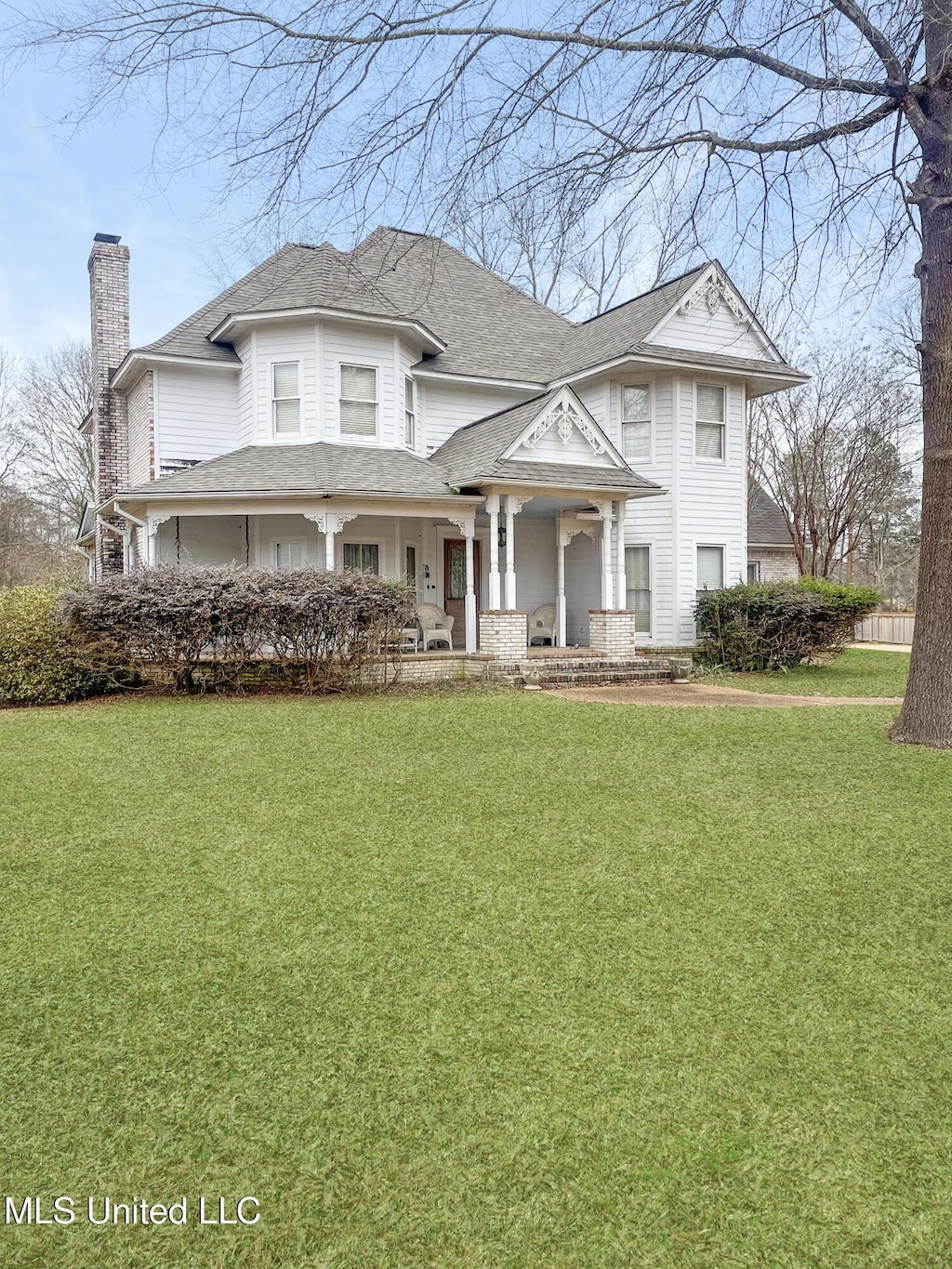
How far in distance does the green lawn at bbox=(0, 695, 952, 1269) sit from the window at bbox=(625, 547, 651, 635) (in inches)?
454

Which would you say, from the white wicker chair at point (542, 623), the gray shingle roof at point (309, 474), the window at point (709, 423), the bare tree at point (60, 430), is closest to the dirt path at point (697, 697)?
the white wicker chair at point (542, 623)

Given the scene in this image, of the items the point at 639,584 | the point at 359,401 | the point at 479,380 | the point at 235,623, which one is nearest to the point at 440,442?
the point at 479,380

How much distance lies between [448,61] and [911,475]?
30.6 metres

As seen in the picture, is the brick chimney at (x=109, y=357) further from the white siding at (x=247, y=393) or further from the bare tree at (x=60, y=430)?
the bare tree at (x=60, y=430)

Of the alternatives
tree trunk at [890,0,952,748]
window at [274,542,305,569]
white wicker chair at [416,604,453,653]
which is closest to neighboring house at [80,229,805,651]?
window at [274,542,305,569]

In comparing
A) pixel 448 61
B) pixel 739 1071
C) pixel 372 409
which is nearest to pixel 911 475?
pixel 372 409

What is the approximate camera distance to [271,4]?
18.3 feet

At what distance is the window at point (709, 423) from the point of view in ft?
58.3

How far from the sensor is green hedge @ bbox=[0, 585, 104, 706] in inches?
428

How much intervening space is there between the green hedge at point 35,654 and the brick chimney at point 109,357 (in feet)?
22.4

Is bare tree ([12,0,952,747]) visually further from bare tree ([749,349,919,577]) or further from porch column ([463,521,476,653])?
bare tree ([749,349,919,577])

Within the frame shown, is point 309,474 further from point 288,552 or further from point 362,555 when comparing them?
point 362,555

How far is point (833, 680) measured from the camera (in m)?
14.7

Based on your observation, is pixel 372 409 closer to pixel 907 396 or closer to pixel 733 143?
pixel 733 143
